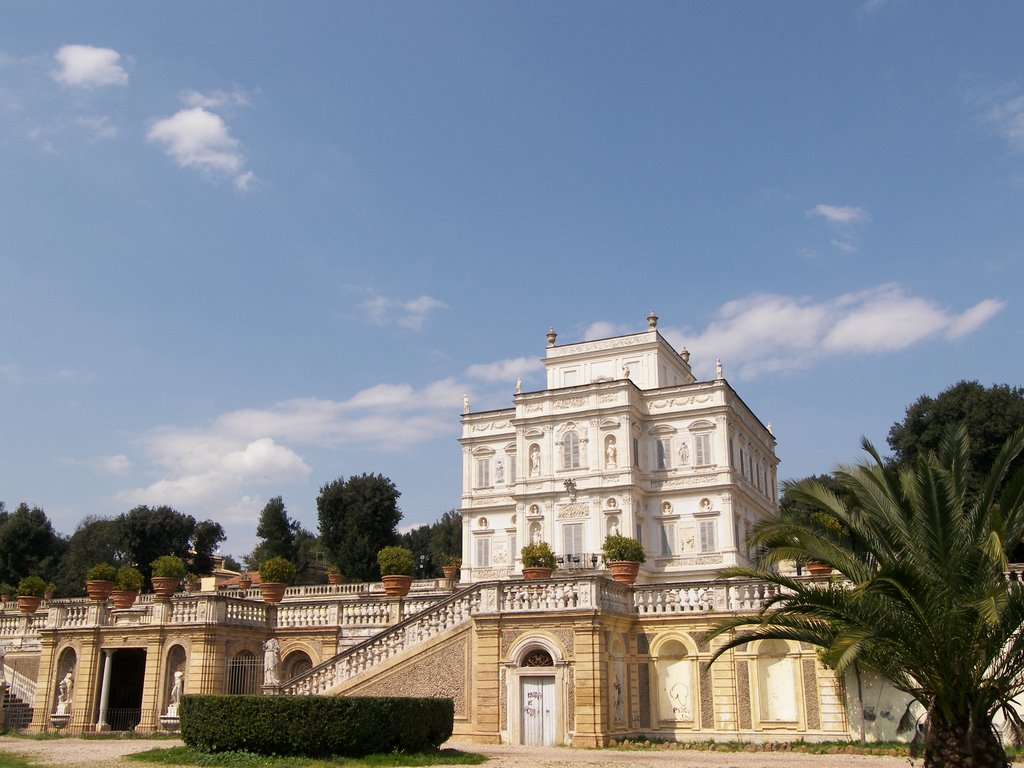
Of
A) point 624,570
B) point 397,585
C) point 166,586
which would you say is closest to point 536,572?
point 624,570

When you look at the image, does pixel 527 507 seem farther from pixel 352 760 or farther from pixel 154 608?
pixel 352 760

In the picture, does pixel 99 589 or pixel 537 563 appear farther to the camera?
pixel 99 589

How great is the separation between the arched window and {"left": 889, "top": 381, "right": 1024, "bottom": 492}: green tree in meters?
15.6

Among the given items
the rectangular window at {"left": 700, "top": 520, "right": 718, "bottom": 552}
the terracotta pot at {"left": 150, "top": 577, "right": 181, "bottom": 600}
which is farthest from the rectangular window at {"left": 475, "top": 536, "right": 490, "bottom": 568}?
the terracotta pot at {"left": 150, "top": 577, "right": 181, "bottom": 600}

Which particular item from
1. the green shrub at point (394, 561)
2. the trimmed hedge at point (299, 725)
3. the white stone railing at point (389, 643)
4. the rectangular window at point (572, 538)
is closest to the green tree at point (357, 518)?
the rectangular window at point (572, 538)

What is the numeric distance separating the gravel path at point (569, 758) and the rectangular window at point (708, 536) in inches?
Result: 1181

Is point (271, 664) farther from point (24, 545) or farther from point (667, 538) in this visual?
point (24, 545)

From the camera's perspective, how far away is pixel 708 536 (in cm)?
4681

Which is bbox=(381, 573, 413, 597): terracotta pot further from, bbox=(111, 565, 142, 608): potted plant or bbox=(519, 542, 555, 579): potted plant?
bbox=(111, 565, 142, 608): potted plant

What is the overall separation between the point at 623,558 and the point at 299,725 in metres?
10.4

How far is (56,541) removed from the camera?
63562 mm

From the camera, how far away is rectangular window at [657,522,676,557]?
47.9 metres

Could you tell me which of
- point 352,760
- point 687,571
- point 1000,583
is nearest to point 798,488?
point 1000,583

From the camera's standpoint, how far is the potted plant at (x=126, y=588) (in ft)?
82.7
